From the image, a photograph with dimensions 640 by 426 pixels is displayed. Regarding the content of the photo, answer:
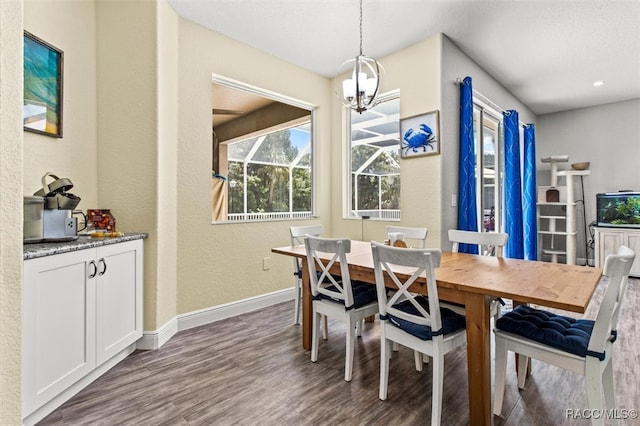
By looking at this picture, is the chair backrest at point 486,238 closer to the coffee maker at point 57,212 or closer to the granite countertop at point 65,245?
the granite countertop at point 65,245

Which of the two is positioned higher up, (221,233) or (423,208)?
(423,208)

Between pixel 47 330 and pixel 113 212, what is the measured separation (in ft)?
3.61

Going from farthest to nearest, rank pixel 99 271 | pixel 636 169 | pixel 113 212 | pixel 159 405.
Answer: pixel 636 169
pixel 113 212
pixel 99 271
pixel 159 405

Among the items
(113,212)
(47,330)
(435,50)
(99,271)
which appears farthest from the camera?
(435,50)

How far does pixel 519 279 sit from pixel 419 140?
1.95m

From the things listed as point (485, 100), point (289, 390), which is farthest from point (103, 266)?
point (485, 100)

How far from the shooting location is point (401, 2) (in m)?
2.64

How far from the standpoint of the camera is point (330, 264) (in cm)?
205

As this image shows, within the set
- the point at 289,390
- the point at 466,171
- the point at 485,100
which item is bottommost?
the point at 289,390

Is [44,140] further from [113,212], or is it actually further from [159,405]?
[159,405]

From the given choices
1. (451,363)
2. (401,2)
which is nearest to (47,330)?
(451,363)

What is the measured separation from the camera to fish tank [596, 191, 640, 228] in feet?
15.7

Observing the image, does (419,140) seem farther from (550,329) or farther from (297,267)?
(550,329)

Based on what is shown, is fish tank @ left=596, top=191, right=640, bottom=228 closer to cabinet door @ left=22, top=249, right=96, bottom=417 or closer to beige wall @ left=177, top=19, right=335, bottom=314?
beige wall @ left=177, top=19, right=335, bottom=314
